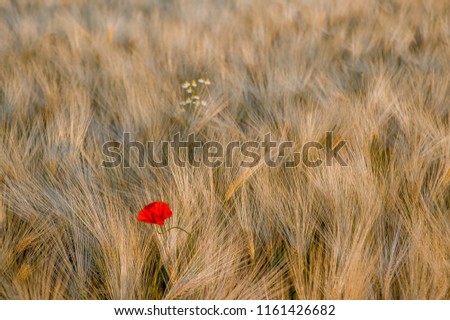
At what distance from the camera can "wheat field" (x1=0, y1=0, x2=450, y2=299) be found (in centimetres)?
122

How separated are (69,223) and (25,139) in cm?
55

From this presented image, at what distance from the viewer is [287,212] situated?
4.58ft

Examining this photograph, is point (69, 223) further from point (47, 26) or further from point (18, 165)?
point (47, 26)

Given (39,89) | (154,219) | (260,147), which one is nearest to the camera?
(154,219)

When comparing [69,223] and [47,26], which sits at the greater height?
[69,223]

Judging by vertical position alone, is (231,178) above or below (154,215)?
below

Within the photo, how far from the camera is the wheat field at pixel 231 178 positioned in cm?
122

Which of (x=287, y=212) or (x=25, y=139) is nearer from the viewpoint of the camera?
(x=287, y=212)

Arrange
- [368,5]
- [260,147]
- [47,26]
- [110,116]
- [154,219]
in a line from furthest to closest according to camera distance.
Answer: [368,5] < [47,26] < [110,116] < [260,147] < [154,219]

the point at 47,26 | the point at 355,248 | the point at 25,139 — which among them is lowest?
the point at 47,26

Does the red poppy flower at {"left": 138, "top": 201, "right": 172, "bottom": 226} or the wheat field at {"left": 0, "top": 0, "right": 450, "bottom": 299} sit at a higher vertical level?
the red poppy flower at {"left": 138, "top": 201, "right": 172, "bottom": 226}

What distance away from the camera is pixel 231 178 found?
5.07ft

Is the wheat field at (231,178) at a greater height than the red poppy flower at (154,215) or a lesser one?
lesser
